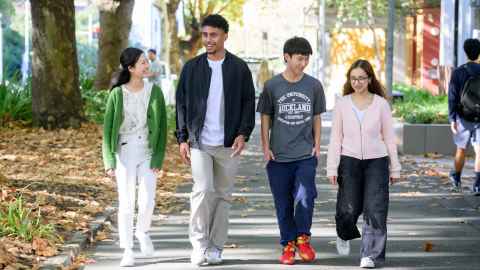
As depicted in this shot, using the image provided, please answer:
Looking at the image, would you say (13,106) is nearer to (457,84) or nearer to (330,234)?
(457,84)

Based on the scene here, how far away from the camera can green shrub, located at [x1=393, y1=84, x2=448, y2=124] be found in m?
21.8

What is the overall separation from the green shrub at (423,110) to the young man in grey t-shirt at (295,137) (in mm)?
12202

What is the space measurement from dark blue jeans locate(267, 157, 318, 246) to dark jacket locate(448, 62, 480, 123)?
4890mm

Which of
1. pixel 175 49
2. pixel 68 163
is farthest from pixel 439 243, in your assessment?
pixel 175 49

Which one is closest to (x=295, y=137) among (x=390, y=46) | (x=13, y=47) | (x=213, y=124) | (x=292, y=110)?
(x=292, y=110)

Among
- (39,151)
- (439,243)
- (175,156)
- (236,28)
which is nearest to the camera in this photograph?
(439,243)

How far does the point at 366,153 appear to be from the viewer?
9438 millimetres

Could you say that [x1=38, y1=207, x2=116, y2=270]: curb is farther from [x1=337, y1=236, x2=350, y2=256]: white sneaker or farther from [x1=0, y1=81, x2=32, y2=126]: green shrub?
[x1=0, y1=81, x2=32, y2=126]: green shrub

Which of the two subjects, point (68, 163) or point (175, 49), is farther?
point (175, 49)

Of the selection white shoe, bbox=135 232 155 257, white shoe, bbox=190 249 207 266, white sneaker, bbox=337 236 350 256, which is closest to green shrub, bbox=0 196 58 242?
white shoe, bbox=135 232 155 257

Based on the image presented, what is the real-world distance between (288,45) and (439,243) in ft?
8.28

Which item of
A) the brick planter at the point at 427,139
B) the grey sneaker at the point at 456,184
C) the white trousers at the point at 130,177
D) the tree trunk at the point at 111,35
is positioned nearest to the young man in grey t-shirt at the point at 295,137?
the white trousers at the point at 130,177

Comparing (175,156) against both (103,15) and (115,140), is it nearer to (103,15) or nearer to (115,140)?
(103,15)

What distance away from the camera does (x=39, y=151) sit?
18.5 metres
